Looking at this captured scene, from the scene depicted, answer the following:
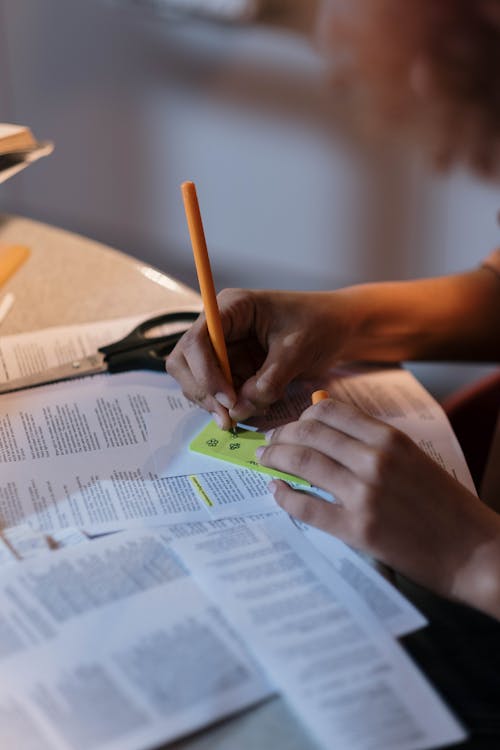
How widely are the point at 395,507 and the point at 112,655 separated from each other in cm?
22

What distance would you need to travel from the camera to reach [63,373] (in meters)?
0.89

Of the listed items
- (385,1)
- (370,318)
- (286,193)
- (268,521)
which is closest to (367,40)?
(385,1)

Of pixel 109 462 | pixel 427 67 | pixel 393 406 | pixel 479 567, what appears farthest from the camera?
pixel 393 406

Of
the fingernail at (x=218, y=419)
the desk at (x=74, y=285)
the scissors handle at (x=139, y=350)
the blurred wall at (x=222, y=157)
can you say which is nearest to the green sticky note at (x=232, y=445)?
the fingernail at (x=218, y=419)

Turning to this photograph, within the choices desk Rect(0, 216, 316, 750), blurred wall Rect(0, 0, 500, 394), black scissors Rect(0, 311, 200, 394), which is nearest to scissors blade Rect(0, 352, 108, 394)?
black scissors Rect(0, 311, 200, 394)

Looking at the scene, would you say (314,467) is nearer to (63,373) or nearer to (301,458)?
(301,458)

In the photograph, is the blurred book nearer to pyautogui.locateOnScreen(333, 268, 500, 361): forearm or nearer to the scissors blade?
the scissors blade

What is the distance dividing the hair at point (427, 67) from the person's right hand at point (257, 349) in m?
0.30

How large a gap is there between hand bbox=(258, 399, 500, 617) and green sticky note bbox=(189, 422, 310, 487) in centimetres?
5

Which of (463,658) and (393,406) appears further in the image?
(393,406)

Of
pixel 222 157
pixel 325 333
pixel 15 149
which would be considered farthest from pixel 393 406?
pixel 222 157

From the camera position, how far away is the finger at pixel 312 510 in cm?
67

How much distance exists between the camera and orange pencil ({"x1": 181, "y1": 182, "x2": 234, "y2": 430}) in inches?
30.5

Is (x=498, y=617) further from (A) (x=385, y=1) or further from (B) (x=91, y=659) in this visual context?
(A) (x=385, y=1)
